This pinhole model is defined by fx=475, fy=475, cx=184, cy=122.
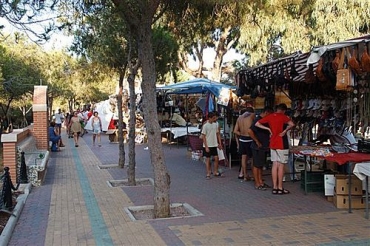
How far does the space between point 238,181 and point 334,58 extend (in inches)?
158

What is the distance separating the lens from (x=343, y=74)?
7.19m

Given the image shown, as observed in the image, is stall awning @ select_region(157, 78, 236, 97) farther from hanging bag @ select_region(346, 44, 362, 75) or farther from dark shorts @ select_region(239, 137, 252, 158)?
hanging bag @ select_region(346, 44, 362, 75)

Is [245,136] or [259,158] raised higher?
[245,136]

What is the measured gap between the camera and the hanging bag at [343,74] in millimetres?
7152

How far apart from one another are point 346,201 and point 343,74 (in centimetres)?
205

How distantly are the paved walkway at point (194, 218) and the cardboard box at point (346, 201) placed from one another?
137mm

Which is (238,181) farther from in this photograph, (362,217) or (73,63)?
(73,63)

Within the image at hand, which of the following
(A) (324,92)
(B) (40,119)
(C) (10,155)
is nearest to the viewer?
(A) (324,92)

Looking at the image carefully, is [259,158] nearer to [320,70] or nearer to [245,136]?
[245,136]

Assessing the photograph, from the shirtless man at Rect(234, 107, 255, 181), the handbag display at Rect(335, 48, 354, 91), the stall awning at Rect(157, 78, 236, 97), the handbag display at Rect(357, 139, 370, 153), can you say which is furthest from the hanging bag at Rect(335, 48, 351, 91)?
the stall awning at Rect(157, 78, 236, 97)

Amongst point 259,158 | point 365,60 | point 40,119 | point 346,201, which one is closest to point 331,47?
point 365,60

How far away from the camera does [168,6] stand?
8.73 m

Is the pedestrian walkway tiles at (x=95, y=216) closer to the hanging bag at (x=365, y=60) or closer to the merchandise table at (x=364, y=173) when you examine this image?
the merchandise table at (x=364, y=173)

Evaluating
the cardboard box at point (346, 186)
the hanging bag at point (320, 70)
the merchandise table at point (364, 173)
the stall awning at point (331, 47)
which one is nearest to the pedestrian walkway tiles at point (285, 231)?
the merchandise table at point (364, 173)
